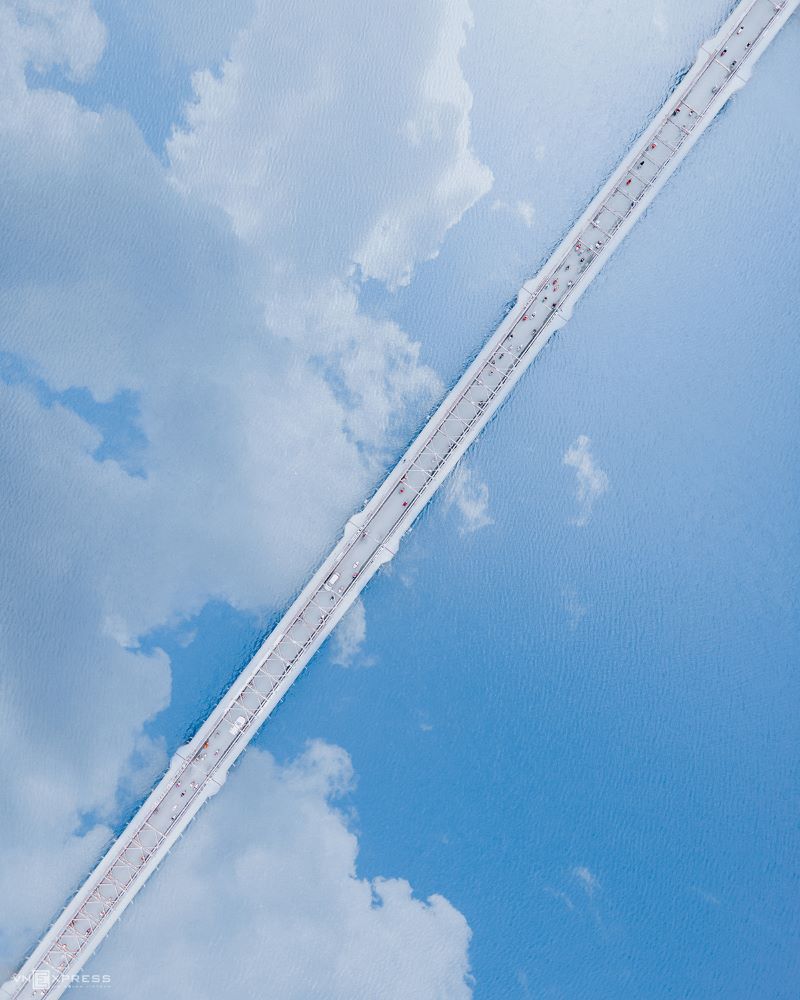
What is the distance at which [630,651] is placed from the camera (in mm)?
12906

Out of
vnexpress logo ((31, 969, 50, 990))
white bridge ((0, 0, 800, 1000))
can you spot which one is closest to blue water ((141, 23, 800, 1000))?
white bridge ((0, 0, 800, 1000))

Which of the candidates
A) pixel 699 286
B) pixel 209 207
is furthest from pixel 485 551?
pixel 209 207

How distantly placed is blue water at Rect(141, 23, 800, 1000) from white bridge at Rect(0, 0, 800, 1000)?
1.35ft

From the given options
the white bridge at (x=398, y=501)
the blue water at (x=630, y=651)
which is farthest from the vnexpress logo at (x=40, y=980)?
the blue water at (x=630, y=651)

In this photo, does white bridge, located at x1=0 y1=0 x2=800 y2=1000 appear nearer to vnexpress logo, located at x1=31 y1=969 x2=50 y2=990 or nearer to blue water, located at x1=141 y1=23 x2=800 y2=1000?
vnexpress logo, located at x1=31 y1=969 x2=50 y2=990

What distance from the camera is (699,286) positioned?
513 inches

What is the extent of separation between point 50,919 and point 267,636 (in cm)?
573

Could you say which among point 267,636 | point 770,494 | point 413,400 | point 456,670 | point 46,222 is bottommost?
point 267,636

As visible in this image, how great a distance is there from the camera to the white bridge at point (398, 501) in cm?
1245

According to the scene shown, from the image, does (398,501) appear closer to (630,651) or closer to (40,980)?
(630,651)

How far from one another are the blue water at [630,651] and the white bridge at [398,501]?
1.35 ft

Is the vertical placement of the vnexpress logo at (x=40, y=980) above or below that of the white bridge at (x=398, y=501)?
below

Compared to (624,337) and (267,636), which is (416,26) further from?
(267,636)

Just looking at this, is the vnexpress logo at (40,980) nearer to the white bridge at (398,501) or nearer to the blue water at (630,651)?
the white bridge at (398,501)
